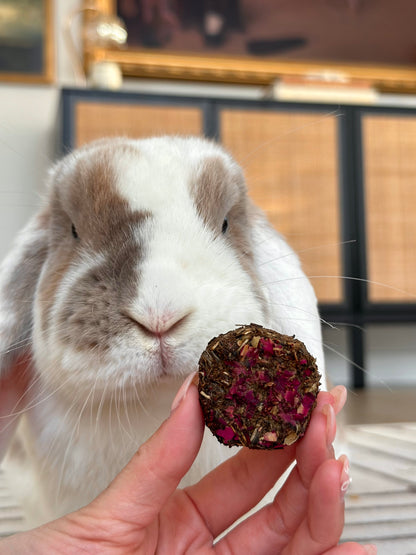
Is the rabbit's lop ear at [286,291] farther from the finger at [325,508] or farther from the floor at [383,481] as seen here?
the finger at [325,508]

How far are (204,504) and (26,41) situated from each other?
11.0 ft

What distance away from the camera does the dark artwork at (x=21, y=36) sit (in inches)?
138

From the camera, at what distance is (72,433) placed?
2.85 feet

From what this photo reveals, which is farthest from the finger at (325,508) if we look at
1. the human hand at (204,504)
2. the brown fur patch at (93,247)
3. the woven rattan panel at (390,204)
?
the woven rattan panel at (390,204)

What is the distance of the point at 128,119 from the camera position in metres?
3.19

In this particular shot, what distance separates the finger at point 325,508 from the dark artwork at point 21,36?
11.1 feet

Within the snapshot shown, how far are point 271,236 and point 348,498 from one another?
51cm

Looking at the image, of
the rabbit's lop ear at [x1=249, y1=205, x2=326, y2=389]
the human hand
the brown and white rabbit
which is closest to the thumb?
the human hand

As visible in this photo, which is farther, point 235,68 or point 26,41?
point 235,68

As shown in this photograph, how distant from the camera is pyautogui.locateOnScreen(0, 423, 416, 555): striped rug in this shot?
94cm

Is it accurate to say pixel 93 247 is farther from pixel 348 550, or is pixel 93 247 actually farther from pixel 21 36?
pixel 21 36

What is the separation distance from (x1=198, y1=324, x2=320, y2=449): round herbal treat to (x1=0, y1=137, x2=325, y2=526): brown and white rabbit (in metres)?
0.10

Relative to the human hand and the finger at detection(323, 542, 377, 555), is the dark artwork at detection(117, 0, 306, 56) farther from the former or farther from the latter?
the finger at detection(323, 542, 377, 555)

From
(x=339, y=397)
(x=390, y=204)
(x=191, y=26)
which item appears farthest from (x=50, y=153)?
(x=339, y=397)
